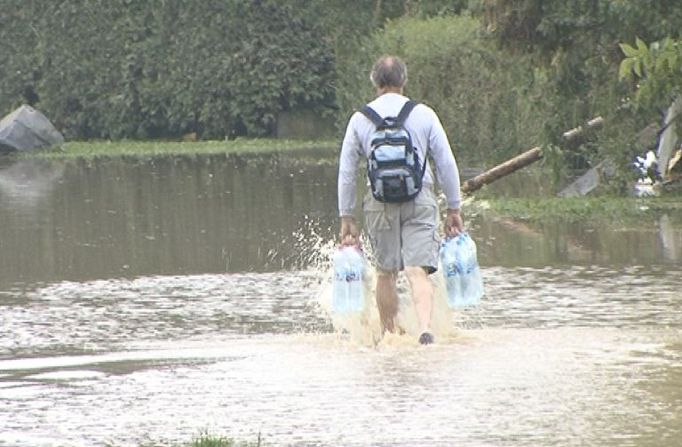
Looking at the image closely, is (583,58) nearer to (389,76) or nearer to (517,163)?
(517,163)

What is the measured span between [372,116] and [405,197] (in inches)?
18.3

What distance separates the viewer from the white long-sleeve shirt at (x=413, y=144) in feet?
33.7

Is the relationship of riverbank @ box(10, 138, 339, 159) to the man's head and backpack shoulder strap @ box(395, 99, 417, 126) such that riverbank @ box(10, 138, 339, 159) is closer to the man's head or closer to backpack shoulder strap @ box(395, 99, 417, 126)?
the man's head

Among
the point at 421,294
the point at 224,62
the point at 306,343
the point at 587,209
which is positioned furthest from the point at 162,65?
the point at 421,294

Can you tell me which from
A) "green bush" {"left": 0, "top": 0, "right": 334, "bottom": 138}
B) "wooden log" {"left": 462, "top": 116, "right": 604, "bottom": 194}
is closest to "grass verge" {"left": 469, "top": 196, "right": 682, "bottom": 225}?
"wooden log" {"left": 462, "top": 116, "right": 604, "bottom": 194}

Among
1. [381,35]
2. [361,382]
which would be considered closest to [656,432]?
[361,382]

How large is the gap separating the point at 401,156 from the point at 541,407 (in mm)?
2282

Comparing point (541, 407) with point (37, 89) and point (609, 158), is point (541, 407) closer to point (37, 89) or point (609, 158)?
point (609, 158)

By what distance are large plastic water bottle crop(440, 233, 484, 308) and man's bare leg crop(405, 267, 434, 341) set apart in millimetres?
249

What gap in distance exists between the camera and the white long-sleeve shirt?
10273mm

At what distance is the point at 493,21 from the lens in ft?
58.7

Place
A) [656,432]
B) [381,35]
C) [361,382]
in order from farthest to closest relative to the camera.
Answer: [381,35], [361,382], [656,432]

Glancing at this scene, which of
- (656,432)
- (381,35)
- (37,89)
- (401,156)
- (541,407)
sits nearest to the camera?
(656,432)

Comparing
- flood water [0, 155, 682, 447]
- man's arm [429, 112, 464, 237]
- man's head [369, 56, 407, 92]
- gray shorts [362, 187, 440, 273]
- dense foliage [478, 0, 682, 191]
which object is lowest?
flood water [0, 155, 682, 447]
